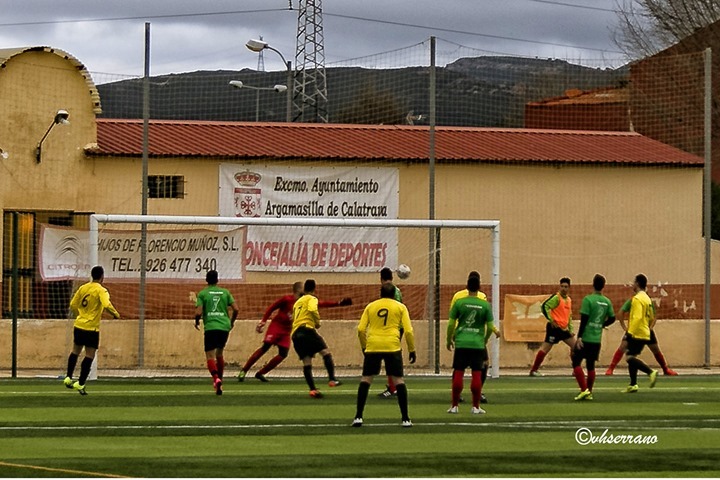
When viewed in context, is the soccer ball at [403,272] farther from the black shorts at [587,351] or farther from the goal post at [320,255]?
the black shorts at [587,351]

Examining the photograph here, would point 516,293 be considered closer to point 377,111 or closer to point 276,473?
point 377,111

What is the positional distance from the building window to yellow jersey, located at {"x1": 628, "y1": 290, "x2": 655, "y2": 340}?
11.7m

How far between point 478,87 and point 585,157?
3.45m

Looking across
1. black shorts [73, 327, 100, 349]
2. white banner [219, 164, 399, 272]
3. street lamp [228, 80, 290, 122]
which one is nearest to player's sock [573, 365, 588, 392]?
black shorts [73, 327, 100, 349]

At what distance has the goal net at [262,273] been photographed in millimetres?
27375

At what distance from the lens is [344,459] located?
13711mm

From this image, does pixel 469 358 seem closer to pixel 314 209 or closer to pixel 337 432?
pixel 337 432

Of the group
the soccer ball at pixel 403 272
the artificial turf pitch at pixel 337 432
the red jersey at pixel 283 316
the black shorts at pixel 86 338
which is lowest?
the artificial turf pitch at pixel 337 432

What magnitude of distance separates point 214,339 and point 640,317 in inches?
268

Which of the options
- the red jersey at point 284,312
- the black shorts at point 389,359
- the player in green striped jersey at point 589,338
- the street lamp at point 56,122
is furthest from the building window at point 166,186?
the black shorts at point 389,359

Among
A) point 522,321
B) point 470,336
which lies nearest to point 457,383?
point 470,336

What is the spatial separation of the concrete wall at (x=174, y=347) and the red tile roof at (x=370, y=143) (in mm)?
4354

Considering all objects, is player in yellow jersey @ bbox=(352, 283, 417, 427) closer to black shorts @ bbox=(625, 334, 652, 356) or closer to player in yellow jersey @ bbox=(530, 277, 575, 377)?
Result: black shorts @ bbox=(625, 334, 652, 356)

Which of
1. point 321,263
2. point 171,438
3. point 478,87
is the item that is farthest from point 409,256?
point 171,438
